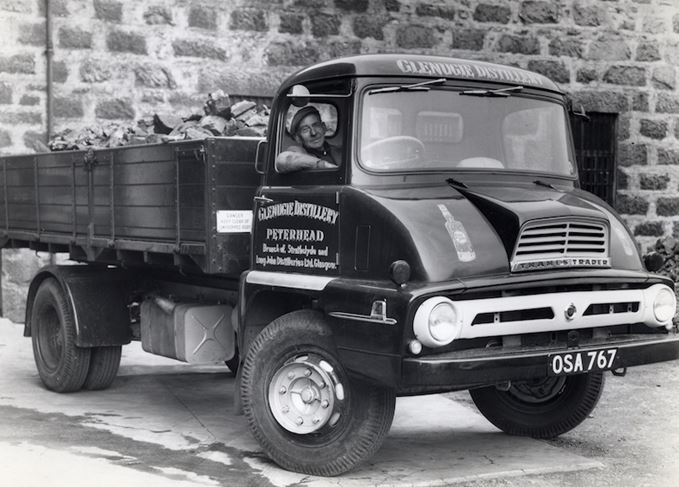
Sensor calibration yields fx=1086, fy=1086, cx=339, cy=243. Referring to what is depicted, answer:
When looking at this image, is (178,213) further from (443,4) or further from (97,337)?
(443,4)

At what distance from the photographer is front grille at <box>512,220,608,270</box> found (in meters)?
5.70

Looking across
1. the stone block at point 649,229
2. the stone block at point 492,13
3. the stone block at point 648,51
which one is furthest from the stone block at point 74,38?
the stone block at point 649,229

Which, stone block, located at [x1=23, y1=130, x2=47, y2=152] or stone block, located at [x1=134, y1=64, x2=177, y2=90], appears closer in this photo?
stone block, located at [x1=23, y1=130, x2=47, y2=152]

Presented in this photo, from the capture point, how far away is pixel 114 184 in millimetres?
7711

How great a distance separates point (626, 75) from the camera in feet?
47.7

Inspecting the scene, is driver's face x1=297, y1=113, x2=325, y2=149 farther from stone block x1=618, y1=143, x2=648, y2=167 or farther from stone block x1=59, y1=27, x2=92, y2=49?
stone block x1=618, y1=143, x2=648, y2=167

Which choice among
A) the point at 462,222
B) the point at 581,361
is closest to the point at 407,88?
the point at 462,222

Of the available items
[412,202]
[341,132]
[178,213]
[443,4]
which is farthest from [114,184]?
[443,4]

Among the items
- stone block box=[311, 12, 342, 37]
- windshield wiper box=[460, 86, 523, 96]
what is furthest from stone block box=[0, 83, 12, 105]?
windshield wiper box=[460, 86, 523, 96]

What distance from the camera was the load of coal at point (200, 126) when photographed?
24.5 feet

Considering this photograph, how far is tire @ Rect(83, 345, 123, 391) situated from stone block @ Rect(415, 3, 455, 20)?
21.7ft

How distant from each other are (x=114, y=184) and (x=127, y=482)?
104 inches

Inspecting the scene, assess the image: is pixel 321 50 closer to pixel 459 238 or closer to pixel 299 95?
pixel 299 95

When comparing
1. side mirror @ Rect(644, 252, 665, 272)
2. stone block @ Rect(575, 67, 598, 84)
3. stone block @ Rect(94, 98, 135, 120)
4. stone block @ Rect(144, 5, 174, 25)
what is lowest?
side mirror @ Rect(644, 252, 665, 272)
